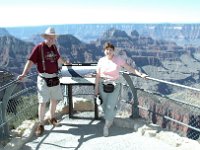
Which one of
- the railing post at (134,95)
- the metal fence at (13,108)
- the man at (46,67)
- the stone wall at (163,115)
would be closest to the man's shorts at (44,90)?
the man at (46,67)

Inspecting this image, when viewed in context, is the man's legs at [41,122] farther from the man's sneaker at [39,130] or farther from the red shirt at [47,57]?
the red shirt at [47,57]

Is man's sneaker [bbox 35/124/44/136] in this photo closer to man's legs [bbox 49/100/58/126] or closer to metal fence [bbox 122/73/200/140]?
man's legs [bbox 49/100/58/126]

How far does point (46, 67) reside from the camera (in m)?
7.88

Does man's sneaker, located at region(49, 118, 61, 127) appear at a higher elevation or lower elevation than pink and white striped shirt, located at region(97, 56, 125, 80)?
lower

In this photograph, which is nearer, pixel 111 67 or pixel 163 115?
pixel 111 67

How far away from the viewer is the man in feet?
25.3

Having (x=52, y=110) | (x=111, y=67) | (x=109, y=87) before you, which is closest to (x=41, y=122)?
(x=52, y=110)

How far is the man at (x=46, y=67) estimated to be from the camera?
25.3ft

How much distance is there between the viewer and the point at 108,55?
7.83 meters

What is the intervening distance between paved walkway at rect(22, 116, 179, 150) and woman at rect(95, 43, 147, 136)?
1.07ft

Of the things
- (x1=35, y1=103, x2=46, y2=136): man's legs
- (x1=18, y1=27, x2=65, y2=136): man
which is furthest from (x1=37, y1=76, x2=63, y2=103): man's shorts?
(x1=35, y1=103, x2=46, y2=136): man's legs

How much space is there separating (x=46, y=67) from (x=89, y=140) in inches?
67.7

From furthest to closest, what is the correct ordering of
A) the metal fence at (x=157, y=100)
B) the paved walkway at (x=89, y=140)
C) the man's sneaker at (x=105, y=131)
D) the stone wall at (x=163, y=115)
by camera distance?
the stone wall at (x=163, y=115), the man's sneaker at (x=105, y=131), the metal fence at (x=157, y=100), the paved walkway at (x=89, y=140)

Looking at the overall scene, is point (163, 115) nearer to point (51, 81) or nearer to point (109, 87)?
point (109, 87)
